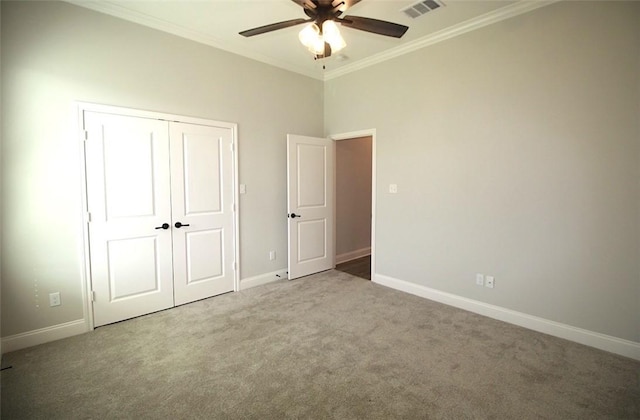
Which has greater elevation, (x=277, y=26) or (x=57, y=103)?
(x=277, y=26)

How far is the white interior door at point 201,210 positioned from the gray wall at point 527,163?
7.00 feet

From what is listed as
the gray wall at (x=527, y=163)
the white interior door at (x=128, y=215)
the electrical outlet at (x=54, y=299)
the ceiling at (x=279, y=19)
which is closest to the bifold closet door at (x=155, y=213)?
the white interior door at (x=128, y=215)

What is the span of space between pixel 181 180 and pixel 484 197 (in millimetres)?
3305

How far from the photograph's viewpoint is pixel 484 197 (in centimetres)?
312

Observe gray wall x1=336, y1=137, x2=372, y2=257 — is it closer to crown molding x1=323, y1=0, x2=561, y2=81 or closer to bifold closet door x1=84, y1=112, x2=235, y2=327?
crown molding x1=323, y1=0, x2=561, y2=81

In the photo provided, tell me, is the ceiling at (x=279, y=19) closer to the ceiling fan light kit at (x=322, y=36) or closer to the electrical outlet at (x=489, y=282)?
the ceiling fan light kit at (x=322, y=36)

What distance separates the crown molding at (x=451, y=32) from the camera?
2730mm

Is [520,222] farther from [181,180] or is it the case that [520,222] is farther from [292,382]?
[181,180]

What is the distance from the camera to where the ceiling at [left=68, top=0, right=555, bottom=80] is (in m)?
2.75

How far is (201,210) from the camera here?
3.52 meters

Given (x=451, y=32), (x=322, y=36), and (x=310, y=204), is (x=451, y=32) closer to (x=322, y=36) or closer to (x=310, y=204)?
(x=322, y=36)

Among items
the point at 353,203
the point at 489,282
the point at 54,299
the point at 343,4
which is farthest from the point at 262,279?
the point at 343,4

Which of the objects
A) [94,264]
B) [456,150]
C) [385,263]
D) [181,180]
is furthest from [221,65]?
[385,263]

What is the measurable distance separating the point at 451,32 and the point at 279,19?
6.09 feet
